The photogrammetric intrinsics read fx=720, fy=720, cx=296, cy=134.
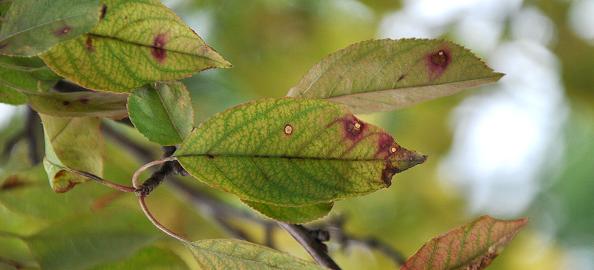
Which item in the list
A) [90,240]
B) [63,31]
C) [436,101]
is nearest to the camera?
[63,31]

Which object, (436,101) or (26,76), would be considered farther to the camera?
(436,101)

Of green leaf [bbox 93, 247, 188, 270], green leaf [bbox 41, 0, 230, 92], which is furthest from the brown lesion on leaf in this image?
green leaf [bbox 93, 247, 188, 270]

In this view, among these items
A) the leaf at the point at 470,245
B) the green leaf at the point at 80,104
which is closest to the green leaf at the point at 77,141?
the green leaf at the point at 80,104

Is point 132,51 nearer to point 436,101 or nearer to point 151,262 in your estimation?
point 151,262

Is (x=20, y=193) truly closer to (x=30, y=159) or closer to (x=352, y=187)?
(x=30, y=159)

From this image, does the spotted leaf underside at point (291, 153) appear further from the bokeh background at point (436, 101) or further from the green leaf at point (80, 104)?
the bokeh background at point (436, 101)

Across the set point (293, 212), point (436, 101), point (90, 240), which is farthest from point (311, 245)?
point (436, 101)
